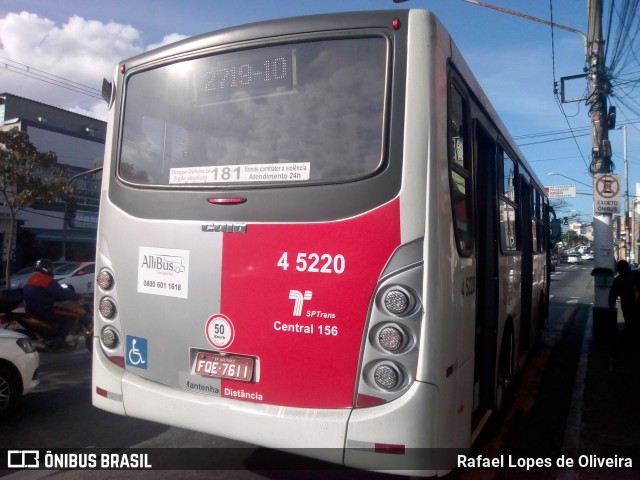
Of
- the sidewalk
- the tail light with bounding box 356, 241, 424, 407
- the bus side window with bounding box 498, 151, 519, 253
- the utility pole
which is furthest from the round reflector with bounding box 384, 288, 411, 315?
the utility pole

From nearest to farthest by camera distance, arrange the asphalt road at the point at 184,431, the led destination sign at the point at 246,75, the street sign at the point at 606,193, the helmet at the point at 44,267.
→ the led destination sign at the point at 246,75, the asphalt road at the point at 184,431, the helmet at the point at 44,267, the street sign at the point at 606,193

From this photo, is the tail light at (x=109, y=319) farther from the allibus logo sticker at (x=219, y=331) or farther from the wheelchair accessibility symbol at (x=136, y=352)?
the allibus logo sticker at (x=219, y=331)

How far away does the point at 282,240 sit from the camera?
3414 mm

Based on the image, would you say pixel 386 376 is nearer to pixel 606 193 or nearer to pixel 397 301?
pixel 397 301

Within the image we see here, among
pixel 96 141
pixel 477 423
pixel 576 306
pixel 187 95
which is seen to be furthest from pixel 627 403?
pixel 96 141

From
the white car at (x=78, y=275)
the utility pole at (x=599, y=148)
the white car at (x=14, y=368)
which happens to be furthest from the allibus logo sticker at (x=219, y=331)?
the white car at (x=78, y=275)

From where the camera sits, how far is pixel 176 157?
395cm

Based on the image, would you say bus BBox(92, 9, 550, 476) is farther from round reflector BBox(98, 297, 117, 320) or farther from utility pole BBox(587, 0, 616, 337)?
utility pole BBox(587, 0, 616, 337)

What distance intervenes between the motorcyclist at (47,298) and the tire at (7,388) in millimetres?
Answer: 2108

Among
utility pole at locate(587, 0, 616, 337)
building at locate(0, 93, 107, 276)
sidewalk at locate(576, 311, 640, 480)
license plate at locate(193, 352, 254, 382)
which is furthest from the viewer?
building at locate(0, 93, 107, 276)

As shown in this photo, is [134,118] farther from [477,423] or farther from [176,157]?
[477,423]

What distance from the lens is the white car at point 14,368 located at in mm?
5402

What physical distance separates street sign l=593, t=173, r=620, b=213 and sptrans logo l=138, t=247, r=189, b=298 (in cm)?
964

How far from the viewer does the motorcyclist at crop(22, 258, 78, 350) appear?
7.45 m
